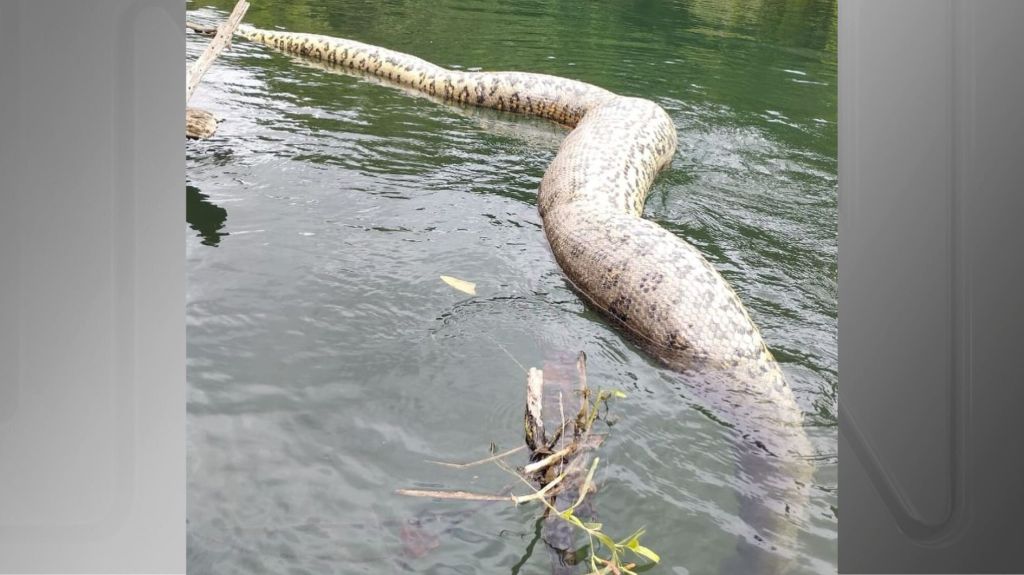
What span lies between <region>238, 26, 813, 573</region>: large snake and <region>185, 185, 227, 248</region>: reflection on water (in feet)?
8.95

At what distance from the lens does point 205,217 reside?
24.5ft

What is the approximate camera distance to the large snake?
4754 mm

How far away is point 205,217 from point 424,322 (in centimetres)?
256

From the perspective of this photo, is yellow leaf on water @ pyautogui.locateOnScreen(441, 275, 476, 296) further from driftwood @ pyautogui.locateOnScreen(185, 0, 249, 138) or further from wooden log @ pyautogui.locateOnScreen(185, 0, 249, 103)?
wooden log @ pyautogui.locateOnScreen(185, 0, 249, 103)

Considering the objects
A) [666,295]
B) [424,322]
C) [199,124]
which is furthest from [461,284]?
[199,124]
